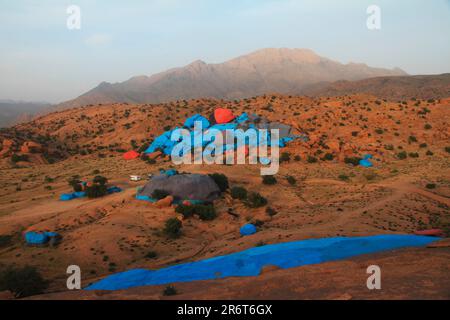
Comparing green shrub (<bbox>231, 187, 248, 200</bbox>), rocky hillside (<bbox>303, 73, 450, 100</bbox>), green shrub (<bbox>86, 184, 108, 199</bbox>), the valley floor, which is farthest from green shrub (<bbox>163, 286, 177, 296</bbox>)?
Result: rocky hillside (<bbox>303, 73, 450, 100</bbox>)

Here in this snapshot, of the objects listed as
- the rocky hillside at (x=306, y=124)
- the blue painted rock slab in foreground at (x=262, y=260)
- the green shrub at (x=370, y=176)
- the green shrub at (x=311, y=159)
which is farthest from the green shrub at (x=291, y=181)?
the blue painted rock slab in foreground at (x=262, y=260)

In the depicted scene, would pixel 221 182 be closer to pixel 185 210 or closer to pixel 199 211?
pixel 199 211

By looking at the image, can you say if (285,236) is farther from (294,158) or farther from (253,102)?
(253,102)

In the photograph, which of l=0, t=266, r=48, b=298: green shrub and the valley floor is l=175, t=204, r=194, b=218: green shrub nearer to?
the valley floor

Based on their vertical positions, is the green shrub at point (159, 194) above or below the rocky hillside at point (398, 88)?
below

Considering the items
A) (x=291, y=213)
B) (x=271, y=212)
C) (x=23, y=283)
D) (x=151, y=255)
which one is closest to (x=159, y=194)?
(x=151, y=255)

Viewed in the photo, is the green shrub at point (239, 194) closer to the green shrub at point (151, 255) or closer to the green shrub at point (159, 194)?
the green shrub at point (159, 194)

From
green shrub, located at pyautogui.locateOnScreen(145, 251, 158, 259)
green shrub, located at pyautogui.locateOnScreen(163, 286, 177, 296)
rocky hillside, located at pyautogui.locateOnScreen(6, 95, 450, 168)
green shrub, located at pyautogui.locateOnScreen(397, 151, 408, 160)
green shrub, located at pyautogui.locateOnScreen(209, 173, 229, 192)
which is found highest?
rocky hillside, located at pyautogui.locateOnScreen(6, 95, 450, 168)
